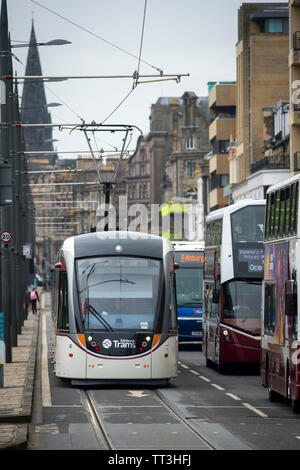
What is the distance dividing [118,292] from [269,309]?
382 cm

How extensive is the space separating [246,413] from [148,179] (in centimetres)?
16121

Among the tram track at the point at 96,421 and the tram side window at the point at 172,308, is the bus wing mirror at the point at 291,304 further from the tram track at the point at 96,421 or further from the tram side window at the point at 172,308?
the tram side window at the point at 172,308

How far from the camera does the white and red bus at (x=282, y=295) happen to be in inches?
727

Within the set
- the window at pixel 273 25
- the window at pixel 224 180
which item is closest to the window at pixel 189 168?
the window at pixel 224 180

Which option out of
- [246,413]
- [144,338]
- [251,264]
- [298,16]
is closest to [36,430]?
[246,413]

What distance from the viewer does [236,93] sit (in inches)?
3317

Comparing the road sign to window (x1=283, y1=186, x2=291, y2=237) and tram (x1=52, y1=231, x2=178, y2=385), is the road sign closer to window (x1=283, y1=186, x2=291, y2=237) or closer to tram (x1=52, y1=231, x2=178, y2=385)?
tram (x1=52, y1=231, x2=178, y2=385)

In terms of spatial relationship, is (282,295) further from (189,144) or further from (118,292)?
(189,144)

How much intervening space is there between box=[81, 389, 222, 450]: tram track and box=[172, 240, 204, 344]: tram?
663 inches

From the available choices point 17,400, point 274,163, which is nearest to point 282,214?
point 17,400

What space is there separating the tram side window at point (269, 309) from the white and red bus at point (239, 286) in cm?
744

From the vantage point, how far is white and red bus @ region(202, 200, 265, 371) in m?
29.1

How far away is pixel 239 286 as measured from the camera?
96.3 ft

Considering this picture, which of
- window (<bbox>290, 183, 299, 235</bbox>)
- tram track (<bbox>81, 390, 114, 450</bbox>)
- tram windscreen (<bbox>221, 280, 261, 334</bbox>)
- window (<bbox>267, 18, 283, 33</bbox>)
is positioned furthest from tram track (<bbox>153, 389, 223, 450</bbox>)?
window (<bbox>267, 18, 283, 33</bbox>)
